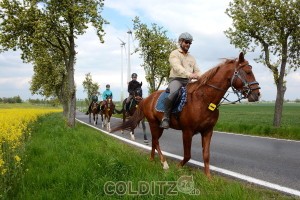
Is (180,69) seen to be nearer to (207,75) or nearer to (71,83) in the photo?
(207,75)

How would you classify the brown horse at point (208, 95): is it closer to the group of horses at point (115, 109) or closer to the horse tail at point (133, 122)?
the horse tail at point (133, 122)

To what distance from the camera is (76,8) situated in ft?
62.2

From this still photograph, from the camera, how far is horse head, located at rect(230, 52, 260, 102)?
6.17 meters

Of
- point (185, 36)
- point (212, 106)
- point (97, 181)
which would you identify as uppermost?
point (185, 36)

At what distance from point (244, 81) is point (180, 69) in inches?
55.4

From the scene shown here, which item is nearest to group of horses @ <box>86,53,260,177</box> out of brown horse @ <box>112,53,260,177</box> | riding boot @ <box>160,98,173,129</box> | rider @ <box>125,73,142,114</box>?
brown horse @ <box>112,53,260,177</box>

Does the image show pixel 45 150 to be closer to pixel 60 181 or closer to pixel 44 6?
pixel 60 181

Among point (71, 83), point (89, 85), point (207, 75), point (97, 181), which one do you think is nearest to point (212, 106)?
point (207, 75)

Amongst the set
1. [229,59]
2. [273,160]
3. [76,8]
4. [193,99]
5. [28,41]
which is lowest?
[273,160]

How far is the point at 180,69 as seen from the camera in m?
7.14

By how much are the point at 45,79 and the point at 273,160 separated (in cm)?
3830

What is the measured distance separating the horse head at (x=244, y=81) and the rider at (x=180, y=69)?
85 cm

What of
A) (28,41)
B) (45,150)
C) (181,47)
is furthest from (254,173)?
(28,41)

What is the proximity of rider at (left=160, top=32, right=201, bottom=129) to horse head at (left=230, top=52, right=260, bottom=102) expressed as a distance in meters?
0.85
